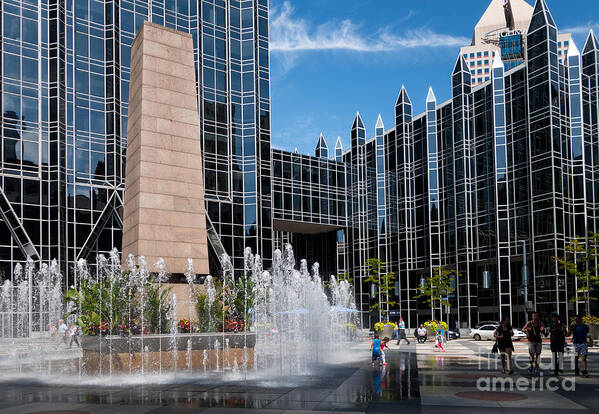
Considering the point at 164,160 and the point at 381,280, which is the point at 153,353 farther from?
the point at 381,280

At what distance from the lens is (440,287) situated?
5906 centimetres

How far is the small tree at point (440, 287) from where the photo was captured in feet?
189

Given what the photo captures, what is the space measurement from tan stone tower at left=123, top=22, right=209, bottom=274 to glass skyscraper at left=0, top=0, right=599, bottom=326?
2642 cm

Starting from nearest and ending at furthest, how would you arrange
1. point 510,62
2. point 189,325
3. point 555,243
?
point 189,325 → point 555,243 → point 510,62

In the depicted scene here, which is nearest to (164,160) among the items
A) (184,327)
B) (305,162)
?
(184,327)

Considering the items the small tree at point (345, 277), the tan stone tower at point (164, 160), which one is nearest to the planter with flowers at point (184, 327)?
the tan stone tower at point (164, 160)

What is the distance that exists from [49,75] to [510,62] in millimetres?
81299

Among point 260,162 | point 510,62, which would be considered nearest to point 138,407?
point 260,162

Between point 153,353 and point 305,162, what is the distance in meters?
51.2

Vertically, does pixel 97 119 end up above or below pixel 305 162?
above

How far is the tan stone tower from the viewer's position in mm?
20469

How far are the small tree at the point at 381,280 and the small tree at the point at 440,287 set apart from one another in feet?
11.8

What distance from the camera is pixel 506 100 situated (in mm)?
57281

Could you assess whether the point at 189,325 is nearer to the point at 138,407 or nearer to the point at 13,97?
the point at 138,407
